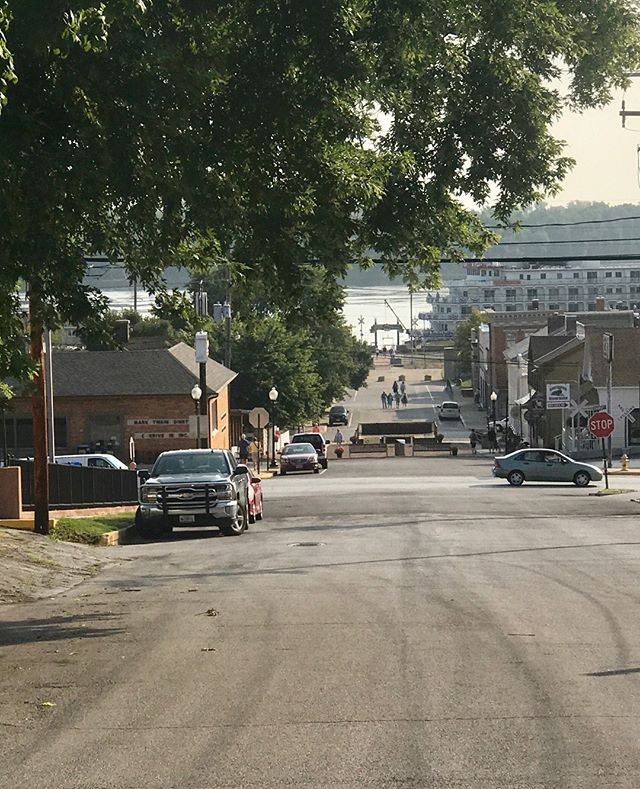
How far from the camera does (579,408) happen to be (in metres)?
76.2

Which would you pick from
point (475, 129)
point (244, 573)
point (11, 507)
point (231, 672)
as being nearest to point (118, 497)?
point (11, 507)

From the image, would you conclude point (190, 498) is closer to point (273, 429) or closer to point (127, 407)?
point (127, 407)

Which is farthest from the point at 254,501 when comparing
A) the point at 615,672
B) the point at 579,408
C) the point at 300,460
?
the point at 579,408

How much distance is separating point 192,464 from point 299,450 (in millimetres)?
36653

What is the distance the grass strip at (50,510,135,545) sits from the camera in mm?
26016

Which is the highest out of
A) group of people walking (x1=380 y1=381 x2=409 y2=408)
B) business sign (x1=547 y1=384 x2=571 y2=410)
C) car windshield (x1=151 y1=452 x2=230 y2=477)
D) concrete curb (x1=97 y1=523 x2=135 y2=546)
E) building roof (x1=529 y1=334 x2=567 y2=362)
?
building roof (x1=529 y1=334 x2=567 y2=362)

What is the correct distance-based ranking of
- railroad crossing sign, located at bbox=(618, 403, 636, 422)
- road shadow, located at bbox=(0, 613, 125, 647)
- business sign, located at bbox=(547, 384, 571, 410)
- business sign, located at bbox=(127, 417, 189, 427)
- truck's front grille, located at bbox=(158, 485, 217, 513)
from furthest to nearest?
1. business sign, located at bbox=(547, 384, 571, 410)
2. railroad crossing sign, located at bbox=(618, 403, 636, 422)
3. business sign, located at bbox=(127, 417, 189, 427)
4. truck's front grille, located at bbox=(158, 485, 217, 513)
5. road shadow, located at bbox=(0, 613, 125, 647)

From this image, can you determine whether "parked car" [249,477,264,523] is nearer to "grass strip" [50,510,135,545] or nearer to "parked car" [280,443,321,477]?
"grass strip" [50,510,135,545]

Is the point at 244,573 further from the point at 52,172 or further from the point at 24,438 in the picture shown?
the point at 24,438

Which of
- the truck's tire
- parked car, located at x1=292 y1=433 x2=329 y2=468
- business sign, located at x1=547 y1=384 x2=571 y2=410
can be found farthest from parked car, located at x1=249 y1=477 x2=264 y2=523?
business sign, located at x1=547 y1=384 x2=571 y2=410

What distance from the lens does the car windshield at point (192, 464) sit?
91.0 ft

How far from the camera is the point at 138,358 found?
217 feet

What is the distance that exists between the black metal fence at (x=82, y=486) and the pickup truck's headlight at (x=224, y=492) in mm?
5943

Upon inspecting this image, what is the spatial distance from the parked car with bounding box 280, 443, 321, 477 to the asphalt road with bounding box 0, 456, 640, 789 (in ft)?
133
